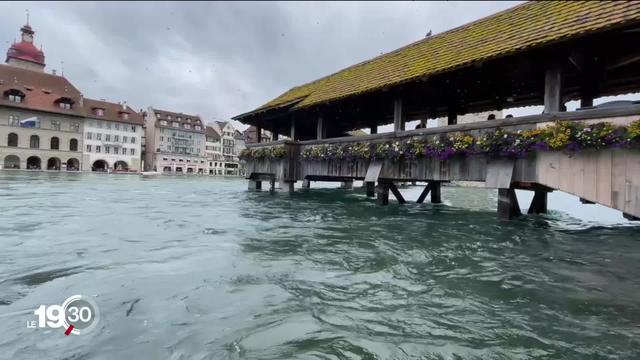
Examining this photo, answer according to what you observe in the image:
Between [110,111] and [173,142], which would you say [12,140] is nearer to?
[110,111]

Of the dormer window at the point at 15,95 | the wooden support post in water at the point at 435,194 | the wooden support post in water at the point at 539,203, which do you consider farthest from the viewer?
the dormer window at the point at 15,95

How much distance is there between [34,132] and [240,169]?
45087 millimetres

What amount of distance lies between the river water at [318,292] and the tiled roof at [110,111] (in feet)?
211

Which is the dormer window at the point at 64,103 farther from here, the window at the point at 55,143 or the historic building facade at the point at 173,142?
the historic building facade at the point at 173,142


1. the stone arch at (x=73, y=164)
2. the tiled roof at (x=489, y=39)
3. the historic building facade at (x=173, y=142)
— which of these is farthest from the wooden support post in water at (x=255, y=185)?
the historic building facade at (x=173, y=142)

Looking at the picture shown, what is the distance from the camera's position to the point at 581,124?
6.43 m

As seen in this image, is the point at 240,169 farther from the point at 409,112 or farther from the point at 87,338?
the point at 87,338

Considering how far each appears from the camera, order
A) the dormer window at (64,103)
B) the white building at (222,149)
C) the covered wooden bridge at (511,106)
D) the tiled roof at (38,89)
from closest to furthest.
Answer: the covered wooden bridge at (511,106) → the tiled roof at (38,89) → the dormer window at (64,103) → the white building at (222,149)

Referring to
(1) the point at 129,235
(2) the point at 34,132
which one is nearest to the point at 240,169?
(2) the point at 34,132

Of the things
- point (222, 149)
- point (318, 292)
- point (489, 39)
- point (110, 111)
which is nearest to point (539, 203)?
point (489, 39)

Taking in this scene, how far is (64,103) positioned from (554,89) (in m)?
67.9

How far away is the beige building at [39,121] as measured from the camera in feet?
166

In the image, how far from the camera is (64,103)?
56250 millimetres

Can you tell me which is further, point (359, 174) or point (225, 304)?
point (359, 174)
